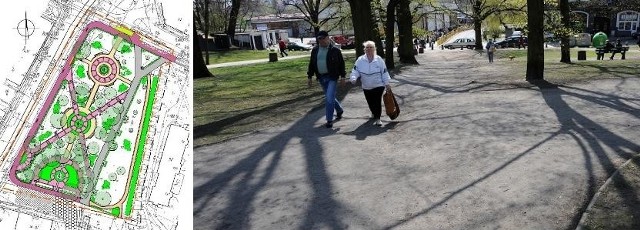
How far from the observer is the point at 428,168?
17.2 ft

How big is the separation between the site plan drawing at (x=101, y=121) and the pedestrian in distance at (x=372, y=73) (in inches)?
186

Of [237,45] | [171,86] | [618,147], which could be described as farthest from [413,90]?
[237,45]

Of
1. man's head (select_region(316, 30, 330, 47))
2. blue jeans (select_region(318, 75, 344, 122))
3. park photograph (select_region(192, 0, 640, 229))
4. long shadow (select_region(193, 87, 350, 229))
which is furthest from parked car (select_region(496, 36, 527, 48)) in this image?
long shadow (select_region(193, 87, 350, 229))

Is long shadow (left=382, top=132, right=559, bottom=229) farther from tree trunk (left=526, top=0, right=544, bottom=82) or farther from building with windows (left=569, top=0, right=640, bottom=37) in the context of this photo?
building with windows (left=569, top=0, right=640, bottom=37)

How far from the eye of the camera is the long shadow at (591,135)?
4.51 meters

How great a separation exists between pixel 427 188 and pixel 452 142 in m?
1.80

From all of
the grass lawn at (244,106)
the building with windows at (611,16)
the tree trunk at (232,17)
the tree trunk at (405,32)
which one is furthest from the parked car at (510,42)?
the grass lawn at (244,106)

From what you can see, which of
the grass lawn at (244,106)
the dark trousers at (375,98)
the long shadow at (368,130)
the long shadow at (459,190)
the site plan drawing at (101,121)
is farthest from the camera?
the grass lawn at (244,106)

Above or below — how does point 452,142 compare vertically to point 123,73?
below

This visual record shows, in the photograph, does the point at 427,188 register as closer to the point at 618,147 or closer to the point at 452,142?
the point at 452,142

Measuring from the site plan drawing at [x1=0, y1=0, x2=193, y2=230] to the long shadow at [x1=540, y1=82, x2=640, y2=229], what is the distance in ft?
9.71

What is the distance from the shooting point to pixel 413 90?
1183 cm

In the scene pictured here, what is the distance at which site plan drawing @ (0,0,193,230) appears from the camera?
2562mm

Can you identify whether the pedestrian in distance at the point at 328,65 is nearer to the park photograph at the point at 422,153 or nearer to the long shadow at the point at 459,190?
the park photograph at the point at 422,153
